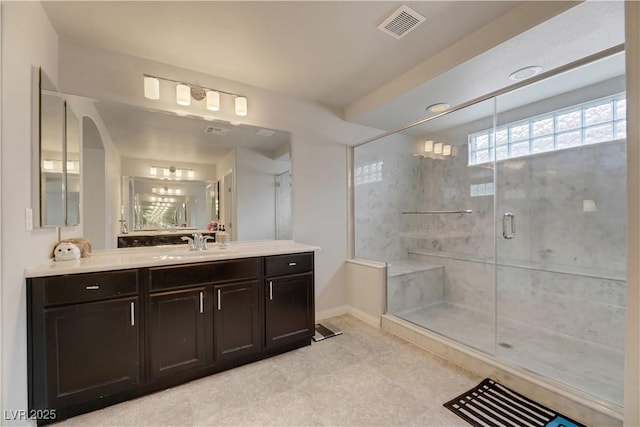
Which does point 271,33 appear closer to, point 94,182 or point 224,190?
point 224,190

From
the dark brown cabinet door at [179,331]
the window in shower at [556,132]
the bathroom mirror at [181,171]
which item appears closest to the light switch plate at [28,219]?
the bathroom mirror at [181,171]

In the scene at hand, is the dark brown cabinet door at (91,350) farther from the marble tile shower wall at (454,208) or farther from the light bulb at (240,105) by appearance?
the marble tile shower wall at (454,208)

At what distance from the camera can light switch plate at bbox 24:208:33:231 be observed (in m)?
1.38

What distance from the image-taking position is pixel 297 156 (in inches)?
113

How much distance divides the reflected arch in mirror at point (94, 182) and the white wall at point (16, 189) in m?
0.46

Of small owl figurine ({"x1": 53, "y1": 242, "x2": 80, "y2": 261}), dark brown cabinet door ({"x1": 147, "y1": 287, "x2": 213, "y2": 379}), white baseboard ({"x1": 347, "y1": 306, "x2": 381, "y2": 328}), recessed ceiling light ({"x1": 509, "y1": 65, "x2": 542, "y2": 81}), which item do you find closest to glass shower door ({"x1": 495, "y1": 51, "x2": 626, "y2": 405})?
recessed ceiling light ({"x1": 509, "y1": 65, "x2": 542, "y2": 81})

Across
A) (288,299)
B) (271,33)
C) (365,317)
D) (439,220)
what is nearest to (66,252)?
(288,299)

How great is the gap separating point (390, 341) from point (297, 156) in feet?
6.77

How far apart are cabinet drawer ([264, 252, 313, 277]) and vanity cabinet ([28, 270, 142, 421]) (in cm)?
90

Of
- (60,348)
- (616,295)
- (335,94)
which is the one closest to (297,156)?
(335,94)

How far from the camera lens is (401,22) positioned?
5.89 feet

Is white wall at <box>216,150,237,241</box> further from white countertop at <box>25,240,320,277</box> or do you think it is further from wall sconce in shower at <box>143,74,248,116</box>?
wall sconce in shower at <box>143,74,248,116</box>

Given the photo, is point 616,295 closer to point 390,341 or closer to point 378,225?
point 390,341

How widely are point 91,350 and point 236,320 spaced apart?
84 cm
